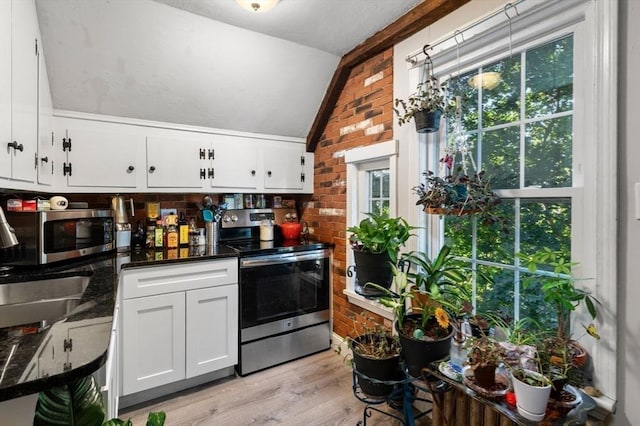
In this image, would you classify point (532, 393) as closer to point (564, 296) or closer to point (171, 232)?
point (564, 296)

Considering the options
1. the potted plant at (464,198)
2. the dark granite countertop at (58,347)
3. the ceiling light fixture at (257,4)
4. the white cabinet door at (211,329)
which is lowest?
the white cabinet door at (211,329)

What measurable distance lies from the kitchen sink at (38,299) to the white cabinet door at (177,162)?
0.94 meters

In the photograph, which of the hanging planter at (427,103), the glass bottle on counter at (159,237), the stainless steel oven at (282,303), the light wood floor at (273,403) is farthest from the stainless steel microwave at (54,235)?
the hanging planter at (427,103)

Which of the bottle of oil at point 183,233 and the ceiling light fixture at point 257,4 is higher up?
the ceiling light fixture at point 257,4

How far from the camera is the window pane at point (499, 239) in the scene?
1542mm

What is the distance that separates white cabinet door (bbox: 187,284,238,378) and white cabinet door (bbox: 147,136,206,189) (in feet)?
2.99

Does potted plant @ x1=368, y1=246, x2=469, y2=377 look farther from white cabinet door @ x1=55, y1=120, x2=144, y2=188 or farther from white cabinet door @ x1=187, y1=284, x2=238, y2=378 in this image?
white cabinet door @ x1=55, y1=120, x2=144, y2=188

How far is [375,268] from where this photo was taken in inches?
66.5

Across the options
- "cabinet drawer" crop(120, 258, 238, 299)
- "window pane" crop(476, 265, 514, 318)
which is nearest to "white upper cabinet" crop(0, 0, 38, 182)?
"cabinet drawer" crop(120, 258, 238, 299)

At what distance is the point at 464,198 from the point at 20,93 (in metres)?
2.12

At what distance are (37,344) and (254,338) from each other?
5.67ft

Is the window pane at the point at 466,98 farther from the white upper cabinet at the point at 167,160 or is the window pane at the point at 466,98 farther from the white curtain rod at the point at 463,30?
the white upper cabinet at the point at 167,160

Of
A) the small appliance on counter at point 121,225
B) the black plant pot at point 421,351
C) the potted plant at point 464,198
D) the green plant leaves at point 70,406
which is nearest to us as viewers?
the green plant leaves at point 70,406

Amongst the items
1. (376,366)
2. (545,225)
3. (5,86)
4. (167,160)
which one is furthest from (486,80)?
(167,160)
